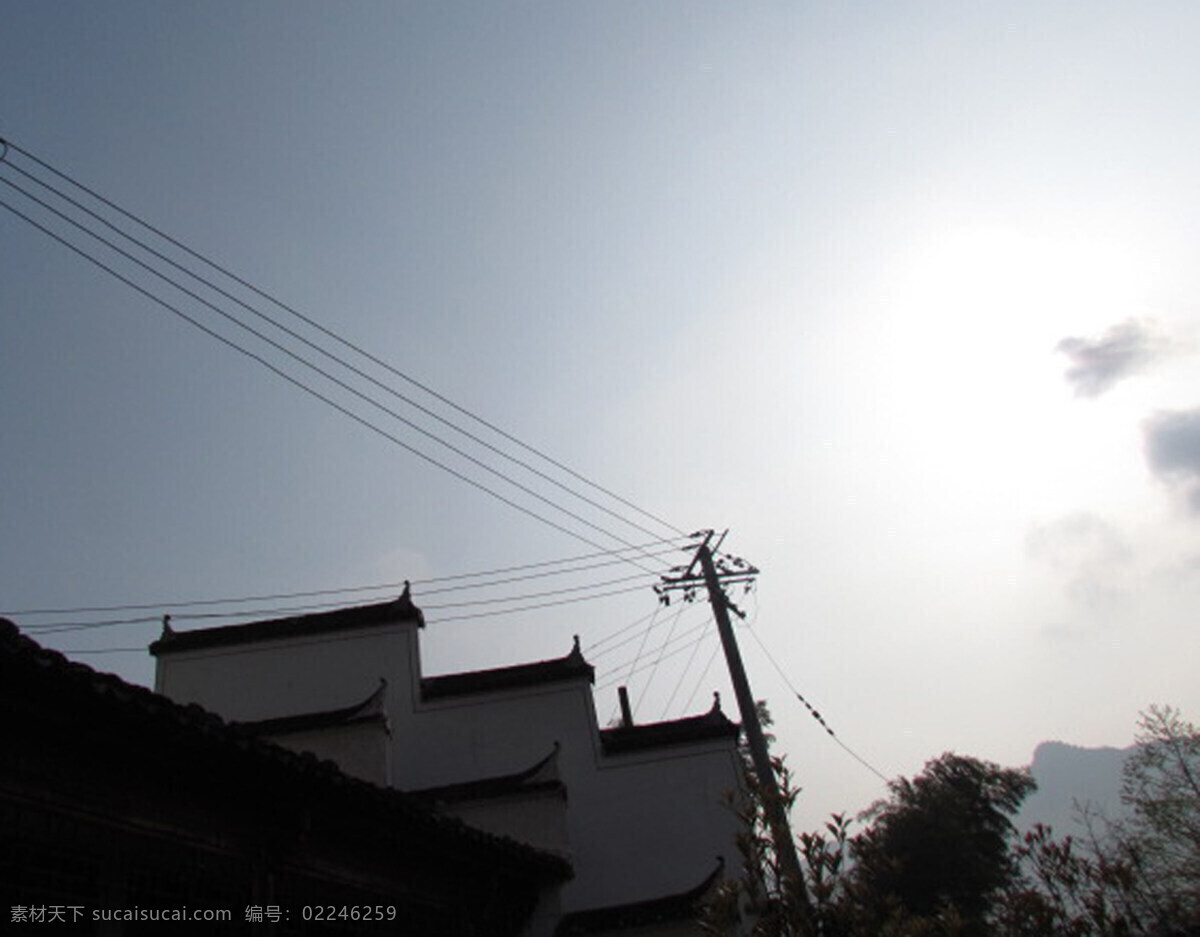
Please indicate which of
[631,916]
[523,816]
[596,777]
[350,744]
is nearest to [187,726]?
[350,744]

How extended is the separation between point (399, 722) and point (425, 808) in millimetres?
9625

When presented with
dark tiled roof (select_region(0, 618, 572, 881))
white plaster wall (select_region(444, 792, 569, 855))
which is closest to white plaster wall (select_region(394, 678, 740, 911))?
white plaster wall (select_region(444, 792, 569, 855))

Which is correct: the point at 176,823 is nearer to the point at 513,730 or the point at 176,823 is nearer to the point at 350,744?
the point at 350,744

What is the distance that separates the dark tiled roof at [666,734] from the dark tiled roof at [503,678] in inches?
49.9

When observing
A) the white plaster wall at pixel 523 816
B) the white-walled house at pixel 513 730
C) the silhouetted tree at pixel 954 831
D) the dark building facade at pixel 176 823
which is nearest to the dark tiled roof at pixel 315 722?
the white-walled house at pixel 513 730

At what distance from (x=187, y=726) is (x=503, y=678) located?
1233cm

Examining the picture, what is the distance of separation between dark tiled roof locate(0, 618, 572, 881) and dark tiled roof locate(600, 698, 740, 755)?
8.98 meters

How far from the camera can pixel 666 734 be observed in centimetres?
1750

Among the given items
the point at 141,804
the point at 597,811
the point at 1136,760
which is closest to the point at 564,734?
the point at 597,811

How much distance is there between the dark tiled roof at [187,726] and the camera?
4785 mm

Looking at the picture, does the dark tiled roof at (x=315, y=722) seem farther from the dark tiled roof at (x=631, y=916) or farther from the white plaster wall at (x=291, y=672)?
the dark tiled roof at (x=631, y=916)

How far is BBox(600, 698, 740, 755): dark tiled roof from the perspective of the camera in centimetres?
1734

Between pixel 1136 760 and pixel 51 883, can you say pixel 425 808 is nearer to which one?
pixel 51 883

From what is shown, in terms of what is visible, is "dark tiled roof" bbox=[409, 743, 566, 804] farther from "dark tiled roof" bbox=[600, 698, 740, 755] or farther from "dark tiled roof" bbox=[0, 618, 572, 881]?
"dark tiled roof" bbox=[0, 618, 572, 881]
